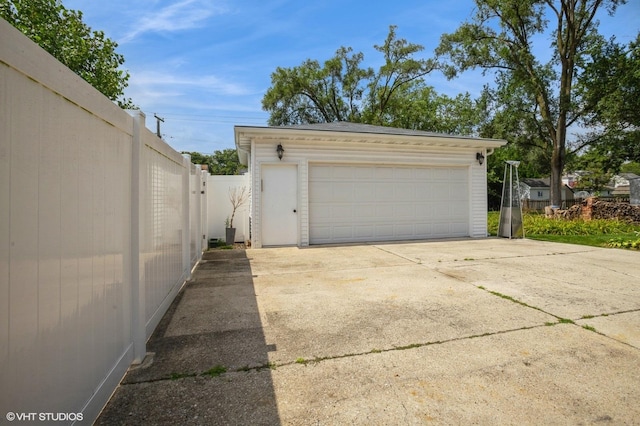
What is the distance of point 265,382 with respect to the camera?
2.00 metres

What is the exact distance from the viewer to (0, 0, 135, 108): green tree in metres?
10.3

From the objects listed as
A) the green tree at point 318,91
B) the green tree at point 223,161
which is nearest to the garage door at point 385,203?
the green tree at point 318,91

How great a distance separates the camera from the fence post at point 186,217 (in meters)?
4.28

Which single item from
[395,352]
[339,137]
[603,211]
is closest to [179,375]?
[395,352]

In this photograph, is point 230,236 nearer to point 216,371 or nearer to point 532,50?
point 216,371

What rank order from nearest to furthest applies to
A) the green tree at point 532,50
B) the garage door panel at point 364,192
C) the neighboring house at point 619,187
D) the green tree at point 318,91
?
the garage door panel at point 364,192, the green tree at point 532,50, the green tree at point 318,91, the neighboring house at point 619,187

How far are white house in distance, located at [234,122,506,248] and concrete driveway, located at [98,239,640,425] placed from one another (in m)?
3.25

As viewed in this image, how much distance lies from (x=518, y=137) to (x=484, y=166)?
12.4m

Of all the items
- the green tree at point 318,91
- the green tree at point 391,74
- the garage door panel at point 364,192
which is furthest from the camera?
the green tree at point 318,91

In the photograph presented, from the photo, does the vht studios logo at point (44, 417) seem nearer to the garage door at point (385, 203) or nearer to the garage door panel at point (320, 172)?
the garage door at point (385, 203)

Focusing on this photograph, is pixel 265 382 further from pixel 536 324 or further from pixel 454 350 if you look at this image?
pixel 536 324

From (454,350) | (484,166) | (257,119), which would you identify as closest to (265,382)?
(454,350)

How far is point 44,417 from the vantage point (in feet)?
3.87

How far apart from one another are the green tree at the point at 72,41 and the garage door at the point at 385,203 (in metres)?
7.50
